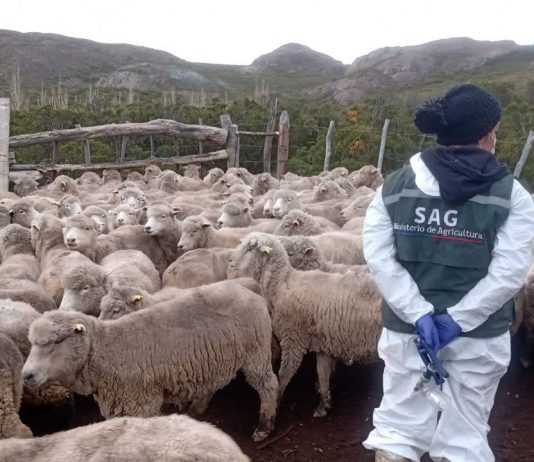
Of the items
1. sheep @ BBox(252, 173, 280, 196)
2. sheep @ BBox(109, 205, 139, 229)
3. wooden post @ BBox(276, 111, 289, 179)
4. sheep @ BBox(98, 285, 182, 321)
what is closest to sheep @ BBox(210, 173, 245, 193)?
sheep @ BBox(252, 173, 280, 196)

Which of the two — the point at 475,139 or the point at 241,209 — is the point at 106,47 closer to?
the point at 241,209

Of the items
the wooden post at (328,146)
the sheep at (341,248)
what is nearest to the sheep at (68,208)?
the sheep at (341,248)

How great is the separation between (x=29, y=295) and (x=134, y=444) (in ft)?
10.7

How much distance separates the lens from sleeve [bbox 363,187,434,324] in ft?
9.37

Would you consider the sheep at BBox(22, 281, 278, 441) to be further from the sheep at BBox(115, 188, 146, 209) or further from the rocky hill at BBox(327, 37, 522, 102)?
the rocky hill at BBox(327, 37, 522, 102)

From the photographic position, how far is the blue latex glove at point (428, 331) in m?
2.74

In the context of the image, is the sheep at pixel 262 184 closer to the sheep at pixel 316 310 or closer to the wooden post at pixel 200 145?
the wooden post at pixel 200 145

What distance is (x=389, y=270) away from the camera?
295 cm

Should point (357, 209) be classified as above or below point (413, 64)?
below

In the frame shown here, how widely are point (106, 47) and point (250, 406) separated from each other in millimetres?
72352

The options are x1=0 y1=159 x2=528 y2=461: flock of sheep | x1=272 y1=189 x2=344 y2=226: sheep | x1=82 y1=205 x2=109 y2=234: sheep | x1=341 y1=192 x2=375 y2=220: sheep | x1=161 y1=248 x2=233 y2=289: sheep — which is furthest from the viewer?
x1=341 y1=192 x2=375 y2=220: sheep

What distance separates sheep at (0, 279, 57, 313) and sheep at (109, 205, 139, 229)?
312cm

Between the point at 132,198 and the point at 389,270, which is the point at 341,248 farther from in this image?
the point at 132,198

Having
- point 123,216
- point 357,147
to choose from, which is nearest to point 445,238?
point 123,216
